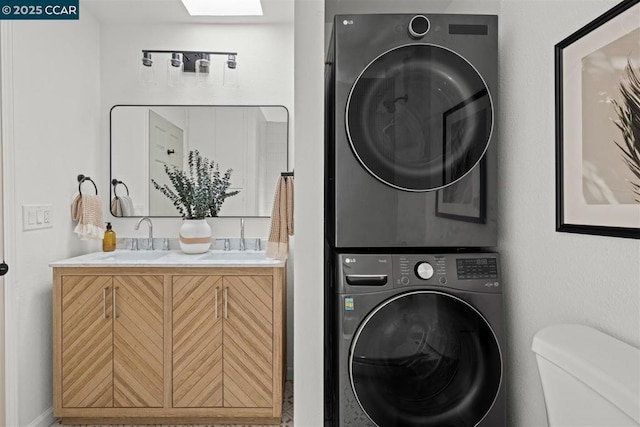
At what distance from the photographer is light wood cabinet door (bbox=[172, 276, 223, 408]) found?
2416mm

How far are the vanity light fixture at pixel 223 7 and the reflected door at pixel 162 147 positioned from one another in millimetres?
751

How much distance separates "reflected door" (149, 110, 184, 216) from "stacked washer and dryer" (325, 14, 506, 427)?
5.75ft

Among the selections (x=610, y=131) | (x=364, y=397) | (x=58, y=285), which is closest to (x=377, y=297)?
(x=364, y=397)

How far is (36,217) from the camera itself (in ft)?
7.64

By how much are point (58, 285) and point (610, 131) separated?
2.62m

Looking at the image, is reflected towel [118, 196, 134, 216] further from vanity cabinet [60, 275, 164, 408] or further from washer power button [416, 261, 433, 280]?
washer power button [416, 261, 433, 280]

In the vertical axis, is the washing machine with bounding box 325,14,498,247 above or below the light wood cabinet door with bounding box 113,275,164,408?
above

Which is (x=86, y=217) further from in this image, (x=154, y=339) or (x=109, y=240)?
(x=154, y=339)

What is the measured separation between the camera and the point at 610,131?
3.69 feet

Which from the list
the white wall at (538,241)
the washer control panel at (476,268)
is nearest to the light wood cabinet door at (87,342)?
the washer control panel at (476,268)

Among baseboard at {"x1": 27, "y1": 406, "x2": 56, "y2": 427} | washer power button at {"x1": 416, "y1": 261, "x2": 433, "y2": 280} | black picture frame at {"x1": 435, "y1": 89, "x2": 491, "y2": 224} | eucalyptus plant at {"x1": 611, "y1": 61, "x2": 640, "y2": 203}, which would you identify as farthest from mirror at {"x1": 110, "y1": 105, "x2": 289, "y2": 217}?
eucalyptus plant at {"x1": 611, "y1": 61, "x2": 640, "y2": 203}

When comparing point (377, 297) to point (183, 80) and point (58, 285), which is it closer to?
point (58, 285)

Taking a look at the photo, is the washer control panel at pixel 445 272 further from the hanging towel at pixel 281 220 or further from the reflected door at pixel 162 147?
the reflected door at pixel 162 147

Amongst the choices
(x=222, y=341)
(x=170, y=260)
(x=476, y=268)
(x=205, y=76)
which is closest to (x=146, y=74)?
(x=205, y=76)
